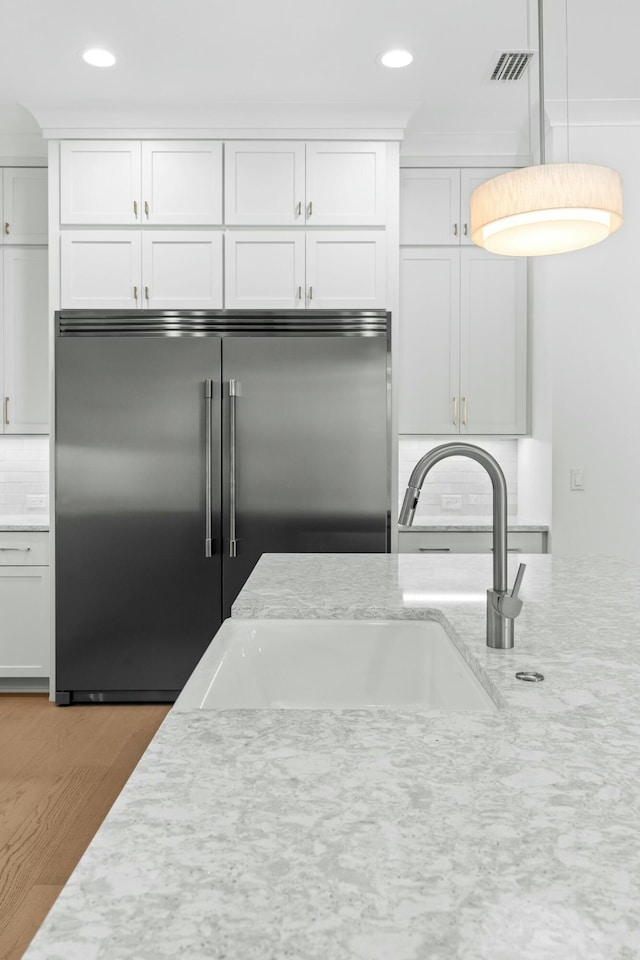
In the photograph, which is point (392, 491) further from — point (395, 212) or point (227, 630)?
point (227, 630)

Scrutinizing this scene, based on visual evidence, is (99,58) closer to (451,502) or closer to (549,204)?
(549,204)

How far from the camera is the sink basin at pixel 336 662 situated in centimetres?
128

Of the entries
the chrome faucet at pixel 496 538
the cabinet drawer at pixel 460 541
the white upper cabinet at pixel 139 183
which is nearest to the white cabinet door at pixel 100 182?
the white upper cabinet at pixel 139 183

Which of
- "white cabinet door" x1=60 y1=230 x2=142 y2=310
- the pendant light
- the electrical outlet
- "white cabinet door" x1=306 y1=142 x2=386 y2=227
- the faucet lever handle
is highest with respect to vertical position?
"white cabinet door" x1=306 y1=142 x2=386 y2=227

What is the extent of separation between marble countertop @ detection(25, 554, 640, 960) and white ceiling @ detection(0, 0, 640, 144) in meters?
2.58

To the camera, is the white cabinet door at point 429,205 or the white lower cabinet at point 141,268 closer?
the white lower cabinet at point 141,268

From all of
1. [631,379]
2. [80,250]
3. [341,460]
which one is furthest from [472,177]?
[80,250]

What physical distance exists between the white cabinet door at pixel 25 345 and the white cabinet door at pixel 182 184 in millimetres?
728

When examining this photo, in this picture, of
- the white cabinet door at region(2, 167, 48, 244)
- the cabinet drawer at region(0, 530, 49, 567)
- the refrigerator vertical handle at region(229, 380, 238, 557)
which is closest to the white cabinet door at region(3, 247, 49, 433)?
the white cabinet door at region(2, 167, 48, 244)

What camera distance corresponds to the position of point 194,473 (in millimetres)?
3242

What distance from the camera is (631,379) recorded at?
3.35 metres

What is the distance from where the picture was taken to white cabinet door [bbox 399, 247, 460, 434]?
12.1ft

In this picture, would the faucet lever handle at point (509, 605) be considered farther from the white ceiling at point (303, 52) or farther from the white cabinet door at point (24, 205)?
the white cabinet door at point (24, 205)

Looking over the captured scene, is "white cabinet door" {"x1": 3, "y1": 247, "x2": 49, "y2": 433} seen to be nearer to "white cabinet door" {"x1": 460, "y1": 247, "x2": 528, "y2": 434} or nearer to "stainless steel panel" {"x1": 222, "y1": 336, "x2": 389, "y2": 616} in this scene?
"stainless steel panel" {"x1": 222, "y1": 336, "x2": 389, "y2": 616}
